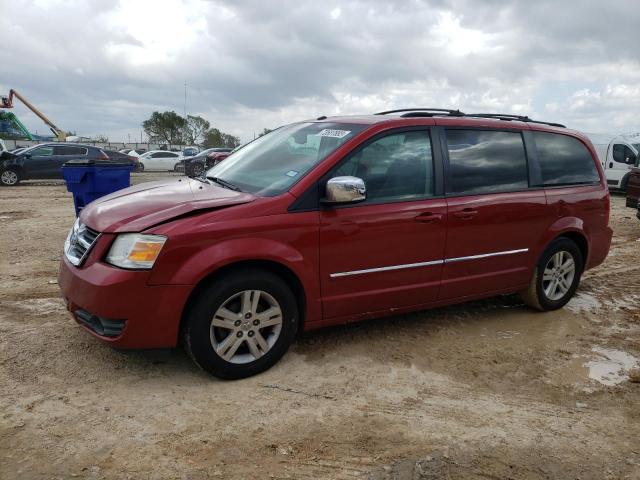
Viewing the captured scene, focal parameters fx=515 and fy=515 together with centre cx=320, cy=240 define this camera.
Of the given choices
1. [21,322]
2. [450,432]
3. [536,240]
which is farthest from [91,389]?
[536,240]

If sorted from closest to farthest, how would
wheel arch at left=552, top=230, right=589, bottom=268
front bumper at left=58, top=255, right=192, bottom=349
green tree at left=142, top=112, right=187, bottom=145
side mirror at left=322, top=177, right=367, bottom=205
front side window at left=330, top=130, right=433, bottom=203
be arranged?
front bumper at left=58, top=255, right=192, bottom=349 < side mirror at left=322, top=177, right=367, bottom=205 < front side window at left=330, top=130, right=433, bottom=203 < wheel arch at left=552, top=230, right=589, bottom=268 < green tree at left=142, top=112, right=187, bottom=145

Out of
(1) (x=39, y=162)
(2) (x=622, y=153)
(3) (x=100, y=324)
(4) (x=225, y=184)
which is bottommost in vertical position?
(3) (x=100, y=324)

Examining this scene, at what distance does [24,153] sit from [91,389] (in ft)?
58.8

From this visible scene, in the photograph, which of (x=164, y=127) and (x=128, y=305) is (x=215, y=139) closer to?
(x=164, y=127)

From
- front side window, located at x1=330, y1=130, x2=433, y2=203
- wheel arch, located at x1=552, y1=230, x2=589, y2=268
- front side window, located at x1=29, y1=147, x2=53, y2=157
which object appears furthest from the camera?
front side window, located at x1=29, y1=147, x2=53, y2=157

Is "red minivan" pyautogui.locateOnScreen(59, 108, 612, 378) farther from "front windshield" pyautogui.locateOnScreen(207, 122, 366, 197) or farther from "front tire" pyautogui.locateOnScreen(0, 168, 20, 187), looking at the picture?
"front tire" pyautogui.locateOnScreen(0, 168, 20, 187)

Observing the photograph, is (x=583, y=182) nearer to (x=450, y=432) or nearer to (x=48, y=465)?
(x=450, y=432)

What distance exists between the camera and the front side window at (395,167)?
3.72 m

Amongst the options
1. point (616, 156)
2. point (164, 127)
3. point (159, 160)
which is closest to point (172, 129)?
point (164, 127)

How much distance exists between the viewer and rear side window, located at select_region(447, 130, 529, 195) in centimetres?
415

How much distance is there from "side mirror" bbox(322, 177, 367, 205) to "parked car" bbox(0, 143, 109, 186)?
16282 mm

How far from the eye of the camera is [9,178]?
17766mm

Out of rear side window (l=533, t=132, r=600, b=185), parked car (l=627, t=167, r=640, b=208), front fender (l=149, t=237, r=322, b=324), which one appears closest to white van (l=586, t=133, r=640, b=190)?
parked car (l=627, t=167, r=640, b=208)

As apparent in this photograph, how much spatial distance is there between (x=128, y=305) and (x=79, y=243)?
71 centimetres
